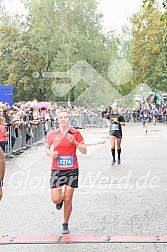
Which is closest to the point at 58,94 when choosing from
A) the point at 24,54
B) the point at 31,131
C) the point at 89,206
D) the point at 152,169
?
the point at 24,54

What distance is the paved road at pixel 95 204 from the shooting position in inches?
275

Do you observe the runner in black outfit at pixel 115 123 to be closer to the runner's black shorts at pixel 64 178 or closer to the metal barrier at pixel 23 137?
the metal barrier at pixel 23 137

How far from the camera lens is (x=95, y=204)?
8.99 m

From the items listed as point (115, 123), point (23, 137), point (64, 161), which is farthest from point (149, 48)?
point (64, 161)

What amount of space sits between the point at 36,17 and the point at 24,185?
39703 mm

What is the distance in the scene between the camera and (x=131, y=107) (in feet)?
196

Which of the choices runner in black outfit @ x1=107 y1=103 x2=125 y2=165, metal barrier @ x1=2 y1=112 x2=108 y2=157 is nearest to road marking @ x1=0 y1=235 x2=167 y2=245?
runner in black outfit @ x1=107 y1=103 x2=125 y2=165

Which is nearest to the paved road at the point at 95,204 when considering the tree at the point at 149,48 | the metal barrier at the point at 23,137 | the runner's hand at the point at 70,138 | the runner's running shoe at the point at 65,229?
the runner's running shoe at the point at 65,229

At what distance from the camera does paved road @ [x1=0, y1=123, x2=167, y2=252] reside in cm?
698

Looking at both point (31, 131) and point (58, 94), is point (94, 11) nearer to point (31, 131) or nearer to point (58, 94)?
point (58, 94)

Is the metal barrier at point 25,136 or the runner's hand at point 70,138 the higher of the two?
the runner's hand at point 70,138

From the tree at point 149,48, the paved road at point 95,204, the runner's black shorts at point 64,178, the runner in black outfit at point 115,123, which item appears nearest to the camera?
the paved road at point 95,204

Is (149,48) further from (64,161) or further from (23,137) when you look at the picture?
(64,161)

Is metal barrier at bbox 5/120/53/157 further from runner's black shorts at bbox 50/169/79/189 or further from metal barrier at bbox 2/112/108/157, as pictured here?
runner's black shorts at bbox 50/169/79/189
